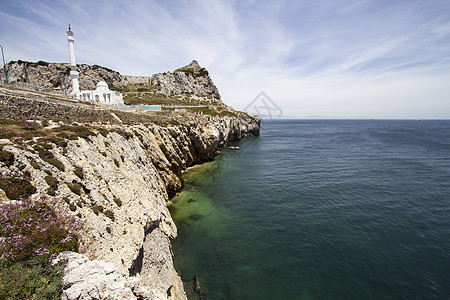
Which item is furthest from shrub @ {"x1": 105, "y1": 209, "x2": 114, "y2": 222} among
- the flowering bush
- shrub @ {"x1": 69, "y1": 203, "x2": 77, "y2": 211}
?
the flowering bush

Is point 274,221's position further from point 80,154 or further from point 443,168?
point 443,168

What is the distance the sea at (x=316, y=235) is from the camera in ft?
53.7

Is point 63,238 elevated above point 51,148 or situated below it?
below

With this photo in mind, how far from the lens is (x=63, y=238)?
845cm

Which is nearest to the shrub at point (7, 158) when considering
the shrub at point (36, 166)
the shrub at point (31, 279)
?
the shrub at point (36, 166)

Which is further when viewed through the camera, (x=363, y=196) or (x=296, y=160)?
(x=296, y=160)

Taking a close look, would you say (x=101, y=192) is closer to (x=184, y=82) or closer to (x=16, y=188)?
(x=16, y=188)

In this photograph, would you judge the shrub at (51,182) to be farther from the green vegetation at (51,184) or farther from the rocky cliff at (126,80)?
the rocky cliff at (126,80)

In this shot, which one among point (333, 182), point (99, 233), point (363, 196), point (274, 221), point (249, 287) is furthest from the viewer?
point (333, 182)

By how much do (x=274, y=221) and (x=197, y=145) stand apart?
106 feet

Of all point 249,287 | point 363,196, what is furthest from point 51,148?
point 363,196

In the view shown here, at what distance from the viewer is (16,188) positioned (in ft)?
30.6

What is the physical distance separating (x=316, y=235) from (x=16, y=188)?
26.8 metres

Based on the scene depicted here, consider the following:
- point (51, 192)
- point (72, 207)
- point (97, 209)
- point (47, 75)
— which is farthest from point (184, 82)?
point (72, 207)
